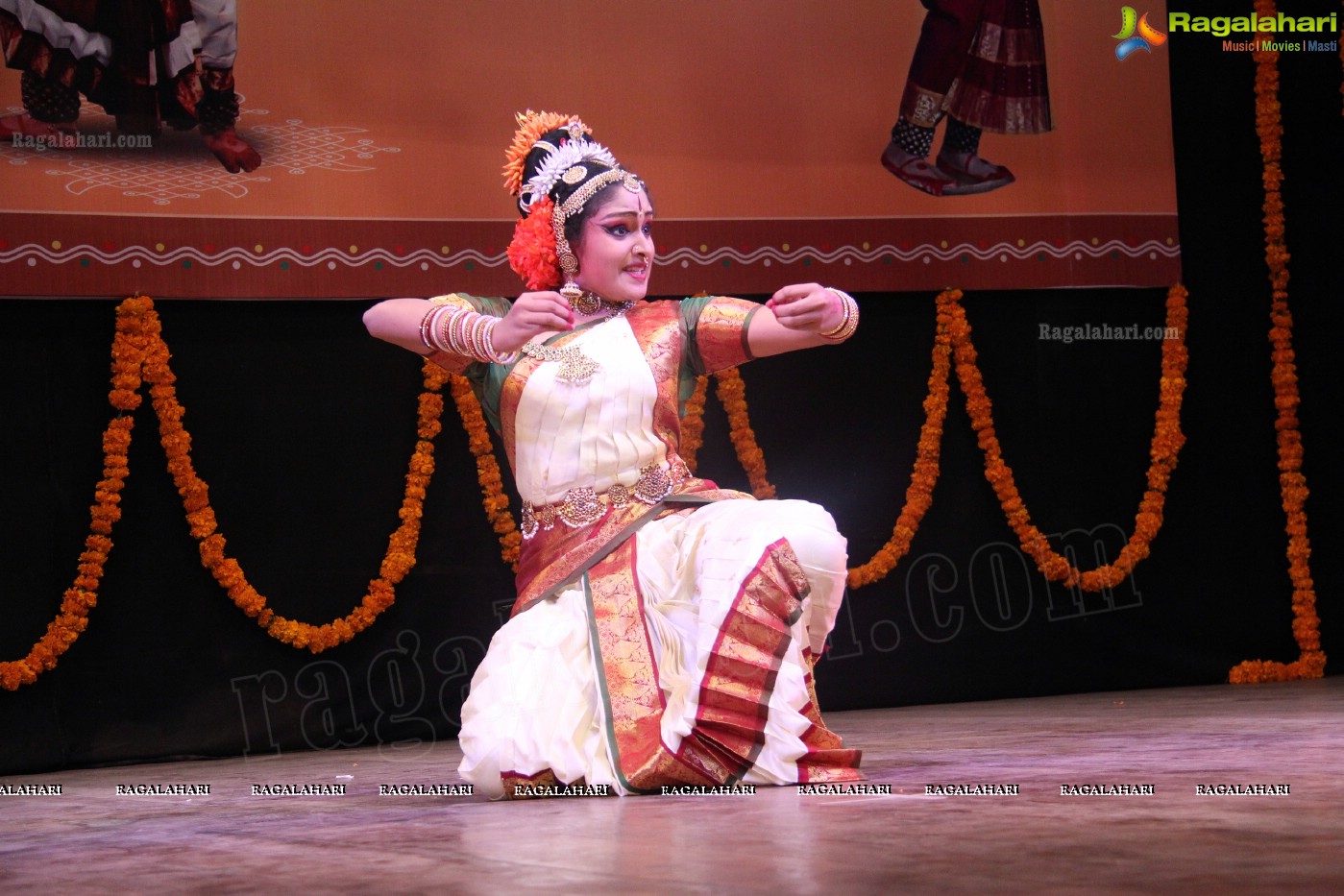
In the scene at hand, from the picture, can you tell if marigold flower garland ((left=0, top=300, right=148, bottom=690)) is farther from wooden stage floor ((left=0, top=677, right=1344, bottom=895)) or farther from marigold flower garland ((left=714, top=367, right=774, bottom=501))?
marigold flower garland ((left=714, top=367, right=774, bottom=501))

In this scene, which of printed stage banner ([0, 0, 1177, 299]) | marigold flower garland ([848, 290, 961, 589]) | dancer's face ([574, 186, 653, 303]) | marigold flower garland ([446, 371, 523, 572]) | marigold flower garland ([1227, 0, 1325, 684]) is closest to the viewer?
dancer's face ([574, 186, 653, 303])

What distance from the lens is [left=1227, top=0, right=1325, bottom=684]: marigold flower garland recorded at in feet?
18.6

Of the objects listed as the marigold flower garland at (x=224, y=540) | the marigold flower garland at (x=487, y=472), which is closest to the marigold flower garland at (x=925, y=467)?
the marigold flower garland at (x=487, y=472)

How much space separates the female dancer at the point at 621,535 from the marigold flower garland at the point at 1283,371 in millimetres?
3212

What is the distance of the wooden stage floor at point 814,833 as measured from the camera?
1.68 m

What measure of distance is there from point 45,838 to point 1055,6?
14.6 ft

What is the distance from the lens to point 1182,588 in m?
5.68

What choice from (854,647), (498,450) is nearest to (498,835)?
(498,450)

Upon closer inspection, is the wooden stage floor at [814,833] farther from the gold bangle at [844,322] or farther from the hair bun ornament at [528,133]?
the hair bun ornament at [528,133]

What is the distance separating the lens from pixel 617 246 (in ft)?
10.9

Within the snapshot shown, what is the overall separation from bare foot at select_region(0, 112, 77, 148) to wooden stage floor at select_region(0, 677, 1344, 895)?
7.04 ft

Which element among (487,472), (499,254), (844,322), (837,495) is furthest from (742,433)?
(844,322)

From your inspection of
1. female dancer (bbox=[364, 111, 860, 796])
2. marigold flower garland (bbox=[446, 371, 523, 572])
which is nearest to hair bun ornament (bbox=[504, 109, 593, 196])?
female dancer (bbox=[364, 111, 860, 796])

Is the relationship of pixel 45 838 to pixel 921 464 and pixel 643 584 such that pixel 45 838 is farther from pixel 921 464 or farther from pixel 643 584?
pixel 921 464
